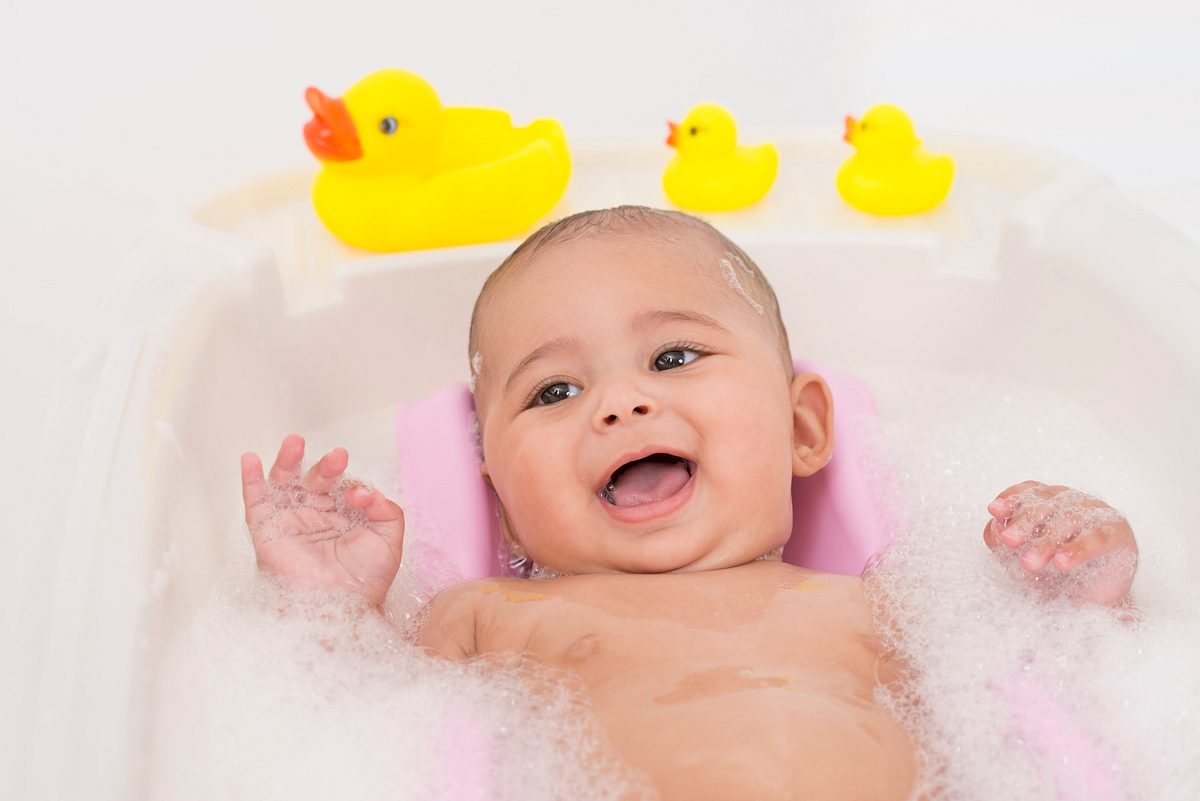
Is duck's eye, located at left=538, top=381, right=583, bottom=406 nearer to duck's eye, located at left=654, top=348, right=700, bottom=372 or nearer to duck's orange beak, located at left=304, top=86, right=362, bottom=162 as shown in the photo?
duck's eye, located at left=654, top=348, right=700, bottom=372

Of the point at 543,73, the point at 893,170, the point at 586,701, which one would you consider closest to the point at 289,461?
the point at 586,701

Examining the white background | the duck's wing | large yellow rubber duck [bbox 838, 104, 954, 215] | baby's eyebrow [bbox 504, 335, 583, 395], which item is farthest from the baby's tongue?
the white background

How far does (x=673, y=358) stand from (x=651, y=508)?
14 cm

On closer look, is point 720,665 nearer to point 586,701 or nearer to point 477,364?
point 586,701

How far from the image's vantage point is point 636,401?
105 cm

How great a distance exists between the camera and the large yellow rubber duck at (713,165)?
5.06 ft

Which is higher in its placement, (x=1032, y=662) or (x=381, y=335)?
(x=381, y=335)

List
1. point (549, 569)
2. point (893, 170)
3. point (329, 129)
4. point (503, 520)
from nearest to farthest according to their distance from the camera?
point (549, 569), point (503, 520), point (329, 129), point (893, 170)

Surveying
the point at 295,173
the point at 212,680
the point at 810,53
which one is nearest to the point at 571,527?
the point at 212,680

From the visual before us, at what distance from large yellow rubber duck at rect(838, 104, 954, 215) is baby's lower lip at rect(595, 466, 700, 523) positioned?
0.62m

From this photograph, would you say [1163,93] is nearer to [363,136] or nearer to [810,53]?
[810,53]

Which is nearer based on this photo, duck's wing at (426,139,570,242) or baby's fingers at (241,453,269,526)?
baby's fingers at (241,453,269,526)

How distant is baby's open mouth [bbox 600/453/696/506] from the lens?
43.2 inches

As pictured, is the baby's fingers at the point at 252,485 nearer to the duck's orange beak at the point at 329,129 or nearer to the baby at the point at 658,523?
the baby at the point at 658,523
